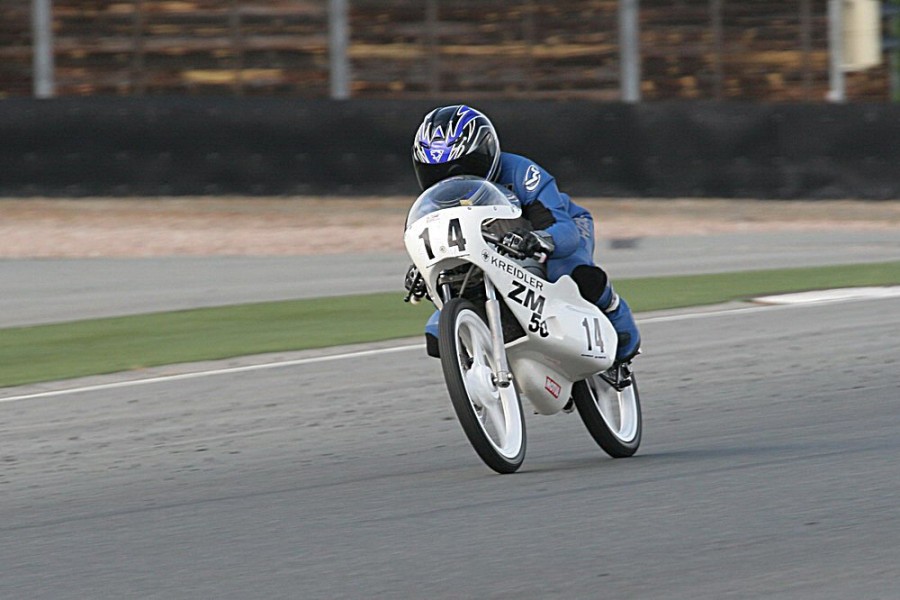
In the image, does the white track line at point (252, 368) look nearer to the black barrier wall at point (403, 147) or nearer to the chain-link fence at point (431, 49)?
the black barrier wall at point (403, 147)

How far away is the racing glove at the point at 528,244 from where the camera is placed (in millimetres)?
6605

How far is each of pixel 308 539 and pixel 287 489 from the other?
44.4 inches

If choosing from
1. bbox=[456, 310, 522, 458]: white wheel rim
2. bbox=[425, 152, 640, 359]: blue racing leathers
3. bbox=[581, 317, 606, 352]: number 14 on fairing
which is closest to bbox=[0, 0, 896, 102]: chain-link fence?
bbox=[425, 152, 640, 359]: blue racing leathers

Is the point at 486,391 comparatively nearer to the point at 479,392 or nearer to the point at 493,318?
the point at 479,392

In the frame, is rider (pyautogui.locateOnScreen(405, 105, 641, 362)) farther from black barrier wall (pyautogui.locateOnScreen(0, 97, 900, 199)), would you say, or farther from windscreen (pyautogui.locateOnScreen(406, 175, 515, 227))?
black barrier wall (pyautogui.locateOnScreen(0, 97, 900, 199))

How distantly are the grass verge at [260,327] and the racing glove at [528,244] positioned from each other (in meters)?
5.16

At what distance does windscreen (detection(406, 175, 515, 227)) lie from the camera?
6605mm

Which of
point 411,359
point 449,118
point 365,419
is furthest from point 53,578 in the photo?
point 411,359

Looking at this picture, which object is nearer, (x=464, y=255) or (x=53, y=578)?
(x=53, y=578)

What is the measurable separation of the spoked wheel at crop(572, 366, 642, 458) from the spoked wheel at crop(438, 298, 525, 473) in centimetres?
53

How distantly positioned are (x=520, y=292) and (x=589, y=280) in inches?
20.7

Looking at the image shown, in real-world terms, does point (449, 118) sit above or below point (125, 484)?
above

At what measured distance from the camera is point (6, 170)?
20766 millimetres

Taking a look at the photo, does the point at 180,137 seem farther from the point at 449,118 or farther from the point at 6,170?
the point at 449,118
